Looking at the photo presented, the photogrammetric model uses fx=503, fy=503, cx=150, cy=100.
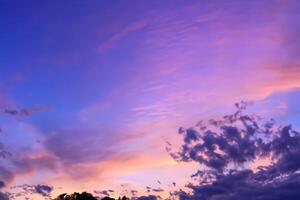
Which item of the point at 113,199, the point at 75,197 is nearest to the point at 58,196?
the point at 75,197

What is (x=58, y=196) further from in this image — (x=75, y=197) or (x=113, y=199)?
(x=113, y=199)

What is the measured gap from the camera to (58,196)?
15650 centimetres

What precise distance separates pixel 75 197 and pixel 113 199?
13688 millimetres

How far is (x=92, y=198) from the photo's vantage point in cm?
15450

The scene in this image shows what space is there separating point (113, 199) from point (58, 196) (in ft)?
56.6

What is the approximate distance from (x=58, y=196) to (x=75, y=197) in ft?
25.2

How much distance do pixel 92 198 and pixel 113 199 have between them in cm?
814

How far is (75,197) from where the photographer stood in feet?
498

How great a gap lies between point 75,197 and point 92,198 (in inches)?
221

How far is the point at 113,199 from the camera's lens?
524 feet

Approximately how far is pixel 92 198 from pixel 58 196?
1100cm
